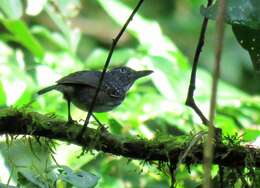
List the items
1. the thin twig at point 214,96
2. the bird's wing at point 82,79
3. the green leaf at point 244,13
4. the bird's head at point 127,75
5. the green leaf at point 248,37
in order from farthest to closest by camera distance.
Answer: the bird's head at point 127,75 → the bird's wing at point 82,79 → the green leaf at point 248,37 → the green leaf at point 244,13 → the thin twig at point 214,96

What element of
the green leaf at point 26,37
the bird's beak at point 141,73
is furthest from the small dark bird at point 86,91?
the green leaf at point 26,37

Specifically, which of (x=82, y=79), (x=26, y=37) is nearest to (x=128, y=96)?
(x=82, y=79)

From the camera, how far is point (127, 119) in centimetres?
388

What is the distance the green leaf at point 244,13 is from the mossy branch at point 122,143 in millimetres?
605

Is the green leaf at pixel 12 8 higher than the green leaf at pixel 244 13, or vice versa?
the green leaf at pixel 12 8

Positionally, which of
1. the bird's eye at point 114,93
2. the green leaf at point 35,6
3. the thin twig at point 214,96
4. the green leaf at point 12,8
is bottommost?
the thin twig at point 214,96

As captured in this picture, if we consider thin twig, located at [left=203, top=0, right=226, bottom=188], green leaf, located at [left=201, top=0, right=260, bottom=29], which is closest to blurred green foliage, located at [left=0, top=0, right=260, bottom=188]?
green leaf, located at [left=201, top=0, right=260, bottom=29]

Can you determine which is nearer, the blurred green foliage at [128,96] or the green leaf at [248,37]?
the green leaf at [248,37]

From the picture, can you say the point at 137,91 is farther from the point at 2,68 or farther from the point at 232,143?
the point at 232,143

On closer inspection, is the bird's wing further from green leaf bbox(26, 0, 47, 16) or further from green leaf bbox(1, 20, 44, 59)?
green leaf bbox(1, 20, 44, 59)

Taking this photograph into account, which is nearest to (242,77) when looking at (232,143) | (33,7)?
(33,7)

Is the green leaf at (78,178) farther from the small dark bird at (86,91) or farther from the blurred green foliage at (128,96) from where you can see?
the small dark bird at (86,91)

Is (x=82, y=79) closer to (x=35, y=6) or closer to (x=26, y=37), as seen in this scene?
(x=35, y=6)

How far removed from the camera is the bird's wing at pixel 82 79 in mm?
3565
